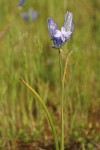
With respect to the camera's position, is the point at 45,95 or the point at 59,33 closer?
the point at 59,33

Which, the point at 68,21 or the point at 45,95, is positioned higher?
the point at 68,21

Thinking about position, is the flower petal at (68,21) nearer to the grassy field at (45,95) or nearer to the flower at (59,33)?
the flower at (59,33)

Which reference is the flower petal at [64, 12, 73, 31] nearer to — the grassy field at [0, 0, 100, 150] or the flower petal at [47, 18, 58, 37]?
the flower petal at [47, 18, 58, 37]

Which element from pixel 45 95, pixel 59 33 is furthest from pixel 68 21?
pixel 45 95

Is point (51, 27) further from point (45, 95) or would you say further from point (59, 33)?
point (45, 95)

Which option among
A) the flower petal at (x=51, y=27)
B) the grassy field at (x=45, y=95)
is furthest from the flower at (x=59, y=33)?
the grassy field at (x=45, y=95)

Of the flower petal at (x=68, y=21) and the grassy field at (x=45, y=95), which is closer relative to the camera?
the flower petal at (x=68, y=21)

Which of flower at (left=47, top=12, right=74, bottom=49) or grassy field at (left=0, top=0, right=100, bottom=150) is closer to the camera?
flower at (left=47, top=12, right=74, bottom=49)

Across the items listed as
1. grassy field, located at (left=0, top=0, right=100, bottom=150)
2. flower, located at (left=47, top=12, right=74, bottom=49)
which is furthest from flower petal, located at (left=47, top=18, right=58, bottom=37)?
grassy field, located at (left=0, top=0, right=100, bottom=150)

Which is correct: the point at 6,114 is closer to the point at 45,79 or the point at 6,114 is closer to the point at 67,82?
the point at 67,82

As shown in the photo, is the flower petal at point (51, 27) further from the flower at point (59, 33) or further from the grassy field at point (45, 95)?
the grassy field at point (45, 95)

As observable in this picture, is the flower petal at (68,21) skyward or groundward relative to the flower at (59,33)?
skyward
